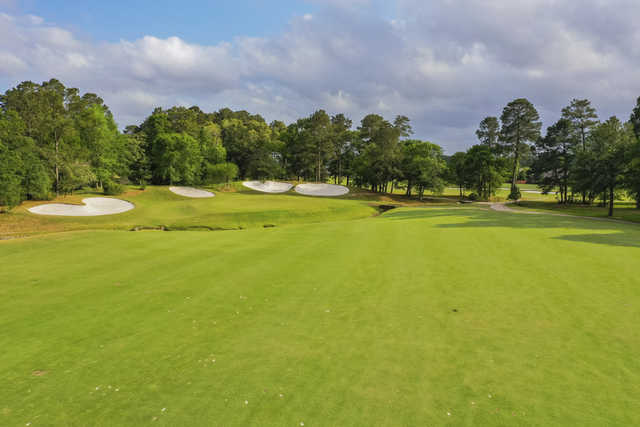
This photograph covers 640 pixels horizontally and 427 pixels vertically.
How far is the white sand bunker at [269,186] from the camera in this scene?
63781 mm

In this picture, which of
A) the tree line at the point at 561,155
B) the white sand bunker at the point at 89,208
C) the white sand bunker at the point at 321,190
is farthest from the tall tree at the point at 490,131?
the white sand bunker at the point at 89,208

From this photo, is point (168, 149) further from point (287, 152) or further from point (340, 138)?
point (340, 138)

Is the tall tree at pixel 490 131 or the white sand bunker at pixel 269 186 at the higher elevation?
the tall tree at pixel 490 131

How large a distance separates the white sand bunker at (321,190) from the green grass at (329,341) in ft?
159

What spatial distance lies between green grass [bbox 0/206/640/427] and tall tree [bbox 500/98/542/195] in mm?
61078

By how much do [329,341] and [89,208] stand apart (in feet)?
131

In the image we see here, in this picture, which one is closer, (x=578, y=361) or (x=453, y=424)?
(x=453, y=424)

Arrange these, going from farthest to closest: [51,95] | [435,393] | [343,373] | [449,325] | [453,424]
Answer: [51,95] < [449,325] < [343,373] < [435,393] < [453,424]

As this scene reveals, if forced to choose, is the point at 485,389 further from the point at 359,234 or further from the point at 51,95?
the point at 51,95

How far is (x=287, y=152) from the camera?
85.0 m

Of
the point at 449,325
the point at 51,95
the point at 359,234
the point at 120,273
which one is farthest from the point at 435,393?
the point at 51,95

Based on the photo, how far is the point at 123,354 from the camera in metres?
6.14

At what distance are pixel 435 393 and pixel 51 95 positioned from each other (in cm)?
5175

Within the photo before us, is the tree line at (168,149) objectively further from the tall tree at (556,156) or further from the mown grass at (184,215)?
the tall tree at (556,156)
